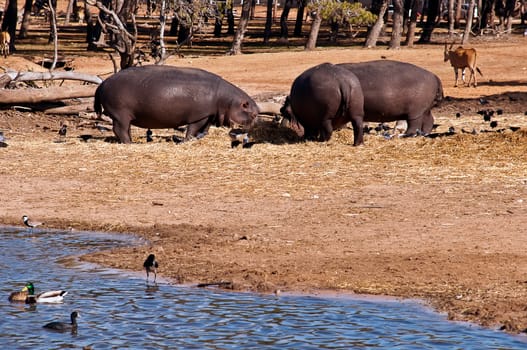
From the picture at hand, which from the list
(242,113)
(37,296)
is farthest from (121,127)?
(37,296)

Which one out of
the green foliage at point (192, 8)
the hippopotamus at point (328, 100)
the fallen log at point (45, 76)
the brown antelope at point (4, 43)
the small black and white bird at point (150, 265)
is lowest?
the brown antelope at point (4, 43)

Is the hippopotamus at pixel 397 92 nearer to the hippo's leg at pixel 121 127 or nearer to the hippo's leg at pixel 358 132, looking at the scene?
the hippo's leg at pixel 358 132

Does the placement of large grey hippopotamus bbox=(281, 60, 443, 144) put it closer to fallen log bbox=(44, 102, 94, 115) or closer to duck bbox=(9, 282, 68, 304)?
fallen log bbox=(44, 102, 94, 115)

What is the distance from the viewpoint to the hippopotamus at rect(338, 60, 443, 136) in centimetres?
1806

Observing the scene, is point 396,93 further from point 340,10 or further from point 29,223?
point 340,10

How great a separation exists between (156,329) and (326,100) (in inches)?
368

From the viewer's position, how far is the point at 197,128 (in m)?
18.4

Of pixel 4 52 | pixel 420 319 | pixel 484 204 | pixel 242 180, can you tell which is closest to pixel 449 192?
pixel 484 204

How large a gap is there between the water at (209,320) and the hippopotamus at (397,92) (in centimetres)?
866

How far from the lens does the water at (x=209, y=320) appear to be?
8.03 metres

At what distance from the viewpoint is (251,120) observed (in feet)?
61.6

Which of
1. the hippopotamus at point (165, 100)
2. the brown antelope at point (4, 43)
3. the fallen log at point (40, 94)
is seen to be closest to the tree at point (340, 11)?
the brown antelope at point (4, 43)

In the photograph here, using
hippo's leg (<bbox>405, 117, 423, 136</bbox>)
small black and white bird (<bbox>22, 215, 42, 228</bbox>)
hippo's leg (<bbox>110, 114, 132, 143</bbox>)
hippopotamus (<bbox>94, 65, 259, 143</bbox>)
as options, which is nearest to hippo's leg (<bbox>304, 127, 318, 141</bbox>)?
hippopotamus (<bbox>94, 65, 259, 143</bbox>)

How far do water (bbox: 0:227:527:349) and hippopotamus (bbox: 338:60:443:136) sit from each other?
28.4 ft
